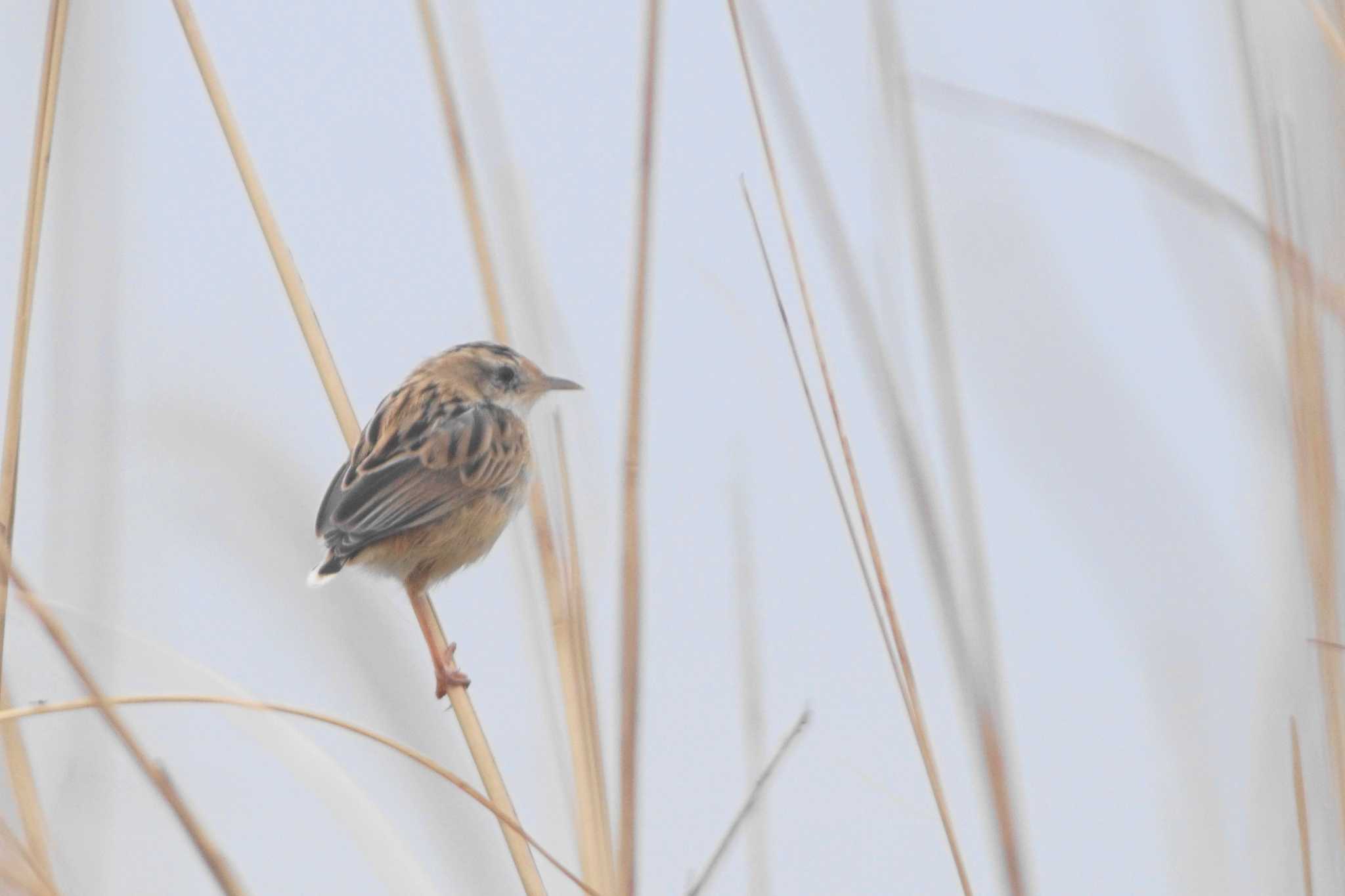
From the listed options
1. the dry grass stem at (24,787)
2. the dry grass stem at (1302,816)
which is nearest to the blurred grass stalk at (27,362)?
the dry grass stem at (24,787)

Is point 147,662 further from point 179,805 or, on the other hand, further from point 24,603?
point 179,805

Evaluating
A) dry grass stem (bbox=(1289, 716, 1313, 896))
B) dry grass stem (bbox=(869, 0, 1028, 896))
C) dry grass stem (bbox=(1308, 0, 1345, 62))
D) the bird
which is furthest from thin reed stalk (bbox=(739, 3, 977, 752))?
the bird

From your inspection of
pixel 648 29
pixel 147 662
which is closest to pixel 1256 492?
pixel 648 29

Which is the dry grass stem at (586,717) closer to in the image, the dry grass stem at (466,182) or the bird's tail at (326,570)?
the dry grass stem at (466,182)

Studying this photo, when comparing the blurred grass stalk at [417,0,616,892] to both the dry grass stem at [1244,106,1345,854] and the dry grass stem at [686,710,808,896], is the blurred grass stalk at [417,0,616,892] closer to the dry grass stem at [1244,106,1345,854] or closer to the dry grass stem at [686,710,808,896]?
the dry grass stem at [686,710,808,896]

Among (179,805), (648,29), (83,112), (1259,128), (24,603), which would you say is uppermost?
(1259,128)

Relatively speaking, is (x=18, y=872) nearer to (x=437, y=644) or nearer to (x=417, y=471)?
(x=437, y=644)
